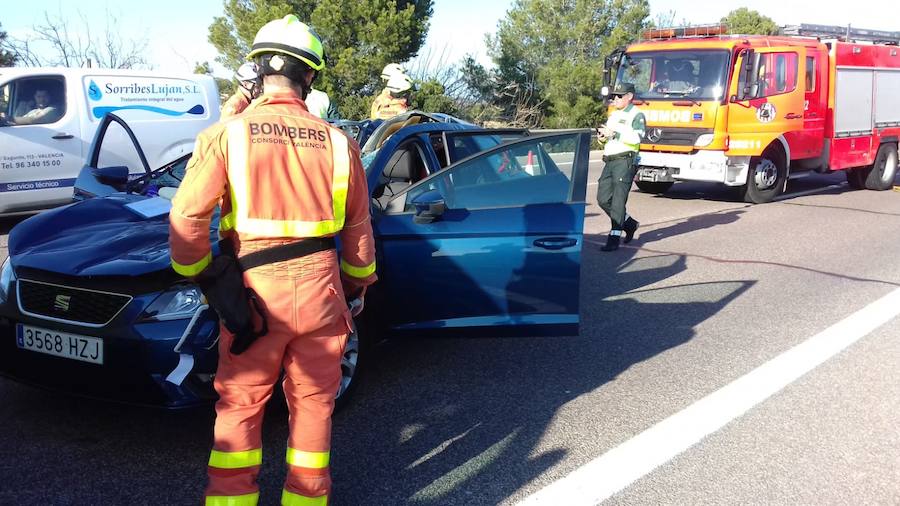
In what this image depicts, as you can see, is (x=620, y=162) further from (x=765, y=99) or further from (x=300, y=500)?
(x=300, y=500)

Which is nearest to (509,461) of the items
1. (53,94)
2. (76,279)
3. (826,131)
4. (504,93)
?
(76,279)

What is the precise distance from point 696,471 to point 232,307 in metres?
2.15

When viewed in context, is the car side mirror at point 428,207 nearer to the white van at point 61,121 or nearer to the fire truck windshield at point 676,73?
the white van at point 61,121

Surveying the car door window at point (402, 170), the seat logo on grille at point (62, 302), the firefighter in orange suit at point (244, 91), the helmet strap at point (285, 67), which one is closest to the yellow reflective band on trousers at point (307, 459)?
the helmet strap at point (285, 67)

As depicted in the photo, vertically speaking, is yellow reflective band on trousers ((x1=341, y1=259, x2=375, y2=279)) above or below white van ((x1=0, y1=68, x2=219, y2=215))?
below

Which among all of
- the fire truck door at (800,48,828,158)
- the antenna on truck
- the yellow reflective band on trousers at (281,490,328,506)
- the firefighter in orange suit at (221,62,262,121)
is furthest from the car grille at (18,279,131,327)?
the antenna on truck

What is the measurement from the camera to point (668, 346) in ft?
17.0

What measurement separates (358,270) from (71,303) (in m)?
1.30

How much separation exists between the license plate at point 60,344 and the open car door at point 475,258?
136cm

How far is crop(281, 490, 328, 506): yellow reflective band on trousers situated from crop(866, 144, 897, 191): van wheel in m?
14.2

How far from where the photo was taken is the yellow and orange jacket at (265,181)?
2457mm

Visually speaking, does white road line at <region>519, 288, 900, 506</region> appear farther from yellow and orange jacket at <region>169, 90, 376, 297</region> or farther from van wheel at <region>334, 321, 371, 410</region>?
yellow and orange jacket at <region>169, 90, 376, 297</region>

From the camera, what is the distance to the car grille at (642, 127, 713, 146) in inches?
453

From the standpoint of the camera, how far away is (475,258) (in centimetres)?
407
